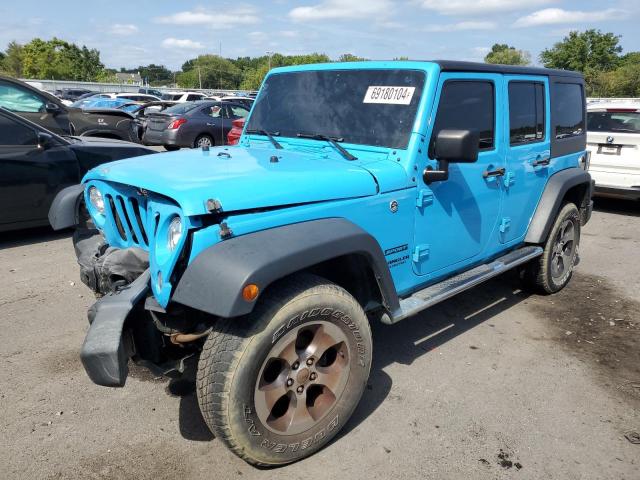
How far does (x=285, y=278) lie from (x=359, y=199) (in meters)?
0.64

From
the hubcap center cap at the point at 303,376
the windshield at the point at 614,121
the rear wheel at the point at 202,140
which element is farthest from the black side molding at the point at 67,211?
the rear wheel at the point at 202,140

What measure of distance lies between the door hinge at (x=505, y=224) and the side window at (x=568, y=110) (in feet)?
3.55

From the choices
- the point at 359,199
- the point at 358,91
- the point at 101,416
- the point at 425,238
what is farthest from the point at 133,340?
the point at 358,91

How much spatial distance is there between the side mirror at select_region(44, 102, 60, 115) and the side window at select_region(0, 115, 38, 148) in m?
2.52

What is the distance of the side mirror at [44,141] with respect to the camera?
240 inches

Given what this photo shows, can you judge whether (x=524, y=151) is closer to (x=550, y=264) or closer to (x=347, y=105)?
(x=550, y=264)

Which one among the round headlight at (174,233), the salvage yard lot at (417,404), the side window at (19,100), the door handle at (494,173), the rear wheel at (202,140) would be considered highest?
the side window at (19,100)

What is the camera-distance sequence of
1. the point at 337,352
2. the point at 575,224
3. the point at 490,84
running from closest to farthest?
the point at 337,352
the point at 490,84
the point at 575,224

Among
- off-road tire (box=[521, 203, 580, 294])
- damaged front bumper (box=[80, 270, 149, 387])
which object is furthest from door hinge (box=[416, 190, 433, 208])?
off-road tire (box=[521, 203, 580, 294])

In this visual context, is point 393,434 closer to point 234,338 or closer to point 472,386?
point 472,386

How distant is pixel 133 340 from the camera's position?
2539 millimetres

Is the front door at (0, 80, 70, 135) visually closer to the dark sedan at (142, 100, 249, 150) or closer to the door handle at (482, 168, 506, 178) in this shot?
the dark sedan at (142, 100, 249, 150)

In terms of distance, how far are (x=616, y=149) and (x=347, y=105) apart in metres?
6.50

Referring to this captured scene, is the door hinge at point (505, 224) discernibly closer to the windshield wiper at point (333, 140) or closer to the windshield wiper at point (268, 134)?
the windshield wiper at point (333, 140)
